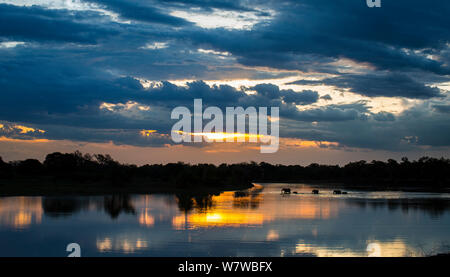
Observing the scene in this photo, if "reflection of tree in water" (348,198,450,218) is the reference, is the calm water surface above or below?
above

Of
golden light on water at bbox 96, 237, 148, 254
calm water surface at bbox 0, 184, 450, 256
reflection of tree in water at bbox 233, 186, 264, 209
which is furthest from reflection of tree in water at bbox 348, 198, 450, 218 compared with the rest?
golden light on water at bbox 96, 237, 148, 254

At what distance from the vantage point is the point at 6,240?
30.4 meters

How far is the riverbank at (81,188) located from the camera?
8093 cm

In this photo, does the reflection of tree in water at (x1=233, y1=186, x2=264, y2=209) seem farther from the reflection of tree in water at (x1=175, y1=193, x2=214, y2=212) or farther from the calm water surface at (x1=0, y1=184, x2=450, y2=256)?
the calm water surface at (x1=0, y1=184, x2=450, y2=256)

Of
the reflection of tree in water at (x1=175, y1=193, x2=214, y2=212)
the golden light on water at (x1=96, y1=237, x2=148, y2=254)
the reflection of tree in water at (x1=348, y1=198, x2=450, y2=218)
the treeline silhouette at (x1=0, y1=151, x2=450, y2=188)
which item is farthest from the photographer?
the treeline silhouette at (x1=0, y1=151, x2=450, y2=188)

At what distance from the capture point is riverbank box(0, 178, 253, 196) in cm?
8093

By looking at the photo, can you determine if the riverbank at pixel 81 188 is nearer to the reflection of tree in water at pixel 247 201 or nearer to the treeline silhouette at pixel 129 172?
the treeline silhouette at pixel 129 172

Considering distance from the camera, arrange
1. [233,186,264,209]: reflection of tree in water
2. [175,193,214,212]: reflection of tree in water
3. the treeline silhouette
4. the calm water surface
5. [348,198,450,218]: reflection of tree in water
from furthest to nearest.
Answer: the treeline silhouette → [233,186,264,209]: reflection of tree in water → [175,193,214,212]: reflection of tree in water → [348,198,450,218]: reflection of tree in water → the calm water surface

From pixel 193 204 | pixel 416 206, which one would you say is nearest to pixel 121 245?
pixel 193 204

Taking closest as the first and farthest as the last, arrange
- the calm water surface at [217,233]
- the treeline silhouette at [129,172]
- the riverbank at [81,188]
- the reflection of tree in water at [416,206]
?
the calm water surface at [217,233], the reflection of tree in water at [416,206], the riverbank at [81,188], the treeline silhouette at [129,172]

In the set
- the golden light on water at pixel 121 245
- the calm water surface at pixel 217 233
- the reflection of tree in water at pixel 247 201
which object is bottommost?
the reflection of tree in water at pixel 247 201

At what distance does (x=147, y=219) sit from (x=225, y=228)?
9.94m

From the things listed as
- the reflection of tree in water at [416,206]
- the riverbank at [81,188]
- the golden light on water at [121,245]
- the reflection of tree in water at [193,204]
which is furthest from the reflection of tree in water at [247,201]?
the golden light on water at [121,245]

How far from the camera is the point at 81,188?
89062 mm
